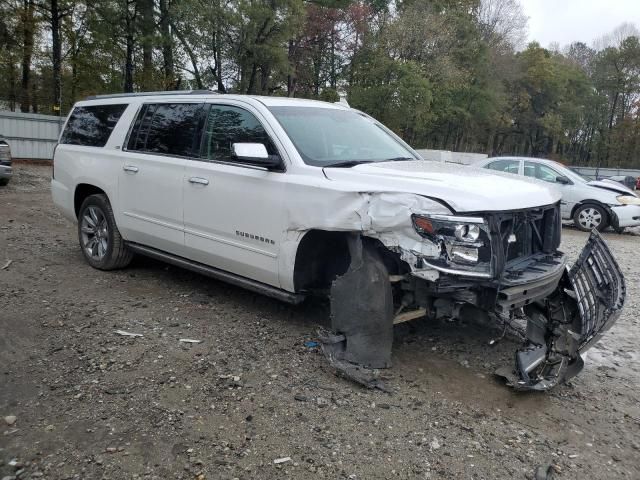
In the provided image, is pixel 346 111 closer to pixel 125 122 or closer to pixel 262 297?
pixel 262 297

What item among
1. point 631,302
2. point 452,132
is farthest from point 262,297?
point 452,132

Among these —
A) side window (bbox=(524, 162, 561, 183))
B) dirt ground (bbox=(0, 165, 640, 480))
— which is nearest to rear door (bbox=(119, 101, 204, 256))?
dirt ground (bbox=(0, 165, 640, 480))

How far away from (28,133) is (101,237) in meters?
17.1

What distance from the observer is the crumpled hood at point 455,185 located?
327 cm

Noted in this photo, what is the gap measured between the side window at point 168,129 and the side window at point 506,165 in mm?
8585

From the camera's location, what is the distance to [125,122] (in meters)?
5.48

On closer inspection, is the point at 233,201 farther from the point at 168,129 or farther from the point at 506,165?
the point at 506,165

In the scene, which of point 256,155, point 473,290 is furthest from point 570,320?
point 256,155

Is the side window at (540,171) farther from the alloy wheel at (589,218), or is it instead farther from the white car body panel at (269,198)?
the white car body panel at (269,198)

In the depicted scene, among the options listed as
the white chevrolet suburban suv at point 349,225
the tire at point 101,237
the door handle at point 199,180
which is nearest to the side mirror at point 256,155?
the white chevrolet suburban suv at point 349,225

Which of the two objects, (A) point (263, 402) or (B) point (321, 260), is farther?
(B) point (321, 260)

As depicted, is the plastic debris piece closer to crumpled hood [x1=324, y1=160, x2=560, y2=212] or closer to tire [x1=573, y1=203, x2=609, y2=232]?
crumpled hood [x1=324, y1=160, x2=560, y2=212]

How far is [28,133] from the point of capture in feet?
65.8

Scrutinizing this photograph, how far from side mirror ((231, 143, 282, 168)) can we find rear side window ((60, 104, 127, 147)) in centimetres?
232
